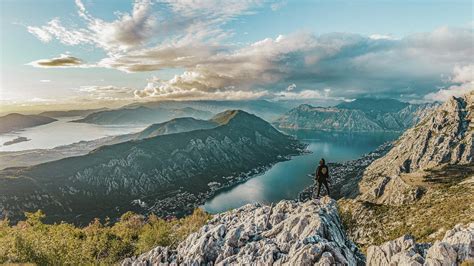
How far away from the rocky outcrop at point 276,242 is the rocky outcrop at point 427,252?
405 centimetres

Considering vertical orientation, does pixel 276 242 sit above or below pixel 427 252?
below

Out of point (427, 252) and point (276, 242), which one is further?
point (276, 242)

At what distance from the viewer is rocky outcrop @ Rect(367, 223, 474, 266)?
141ft

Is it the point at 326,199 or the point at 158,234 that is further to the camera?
the point at 158,234

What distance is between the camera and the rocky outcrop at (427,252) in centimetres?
4309

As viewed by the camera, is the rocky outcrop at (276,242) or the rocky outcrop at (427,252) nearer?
the rocky outcrop at (427,252)

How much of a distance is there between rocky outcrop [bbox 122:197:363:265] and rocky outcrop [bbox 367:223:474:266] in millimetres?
4049

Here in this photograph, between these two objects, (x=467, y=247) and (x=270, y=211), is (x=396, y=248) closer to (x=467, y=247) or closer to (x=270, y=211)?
(x=467, y=247)

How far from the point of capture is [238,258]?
174ft

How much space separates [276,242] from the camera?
5503cm

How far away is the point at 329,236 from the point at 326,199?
15.1m

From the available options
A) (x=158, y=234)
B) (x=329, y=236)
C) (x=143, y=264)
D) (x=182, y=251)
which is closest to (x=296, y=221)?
(x=329, y=236)

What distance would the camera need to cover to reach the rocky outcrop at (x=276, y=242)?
4766 centimetres

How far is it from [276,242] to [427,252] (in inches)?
876
